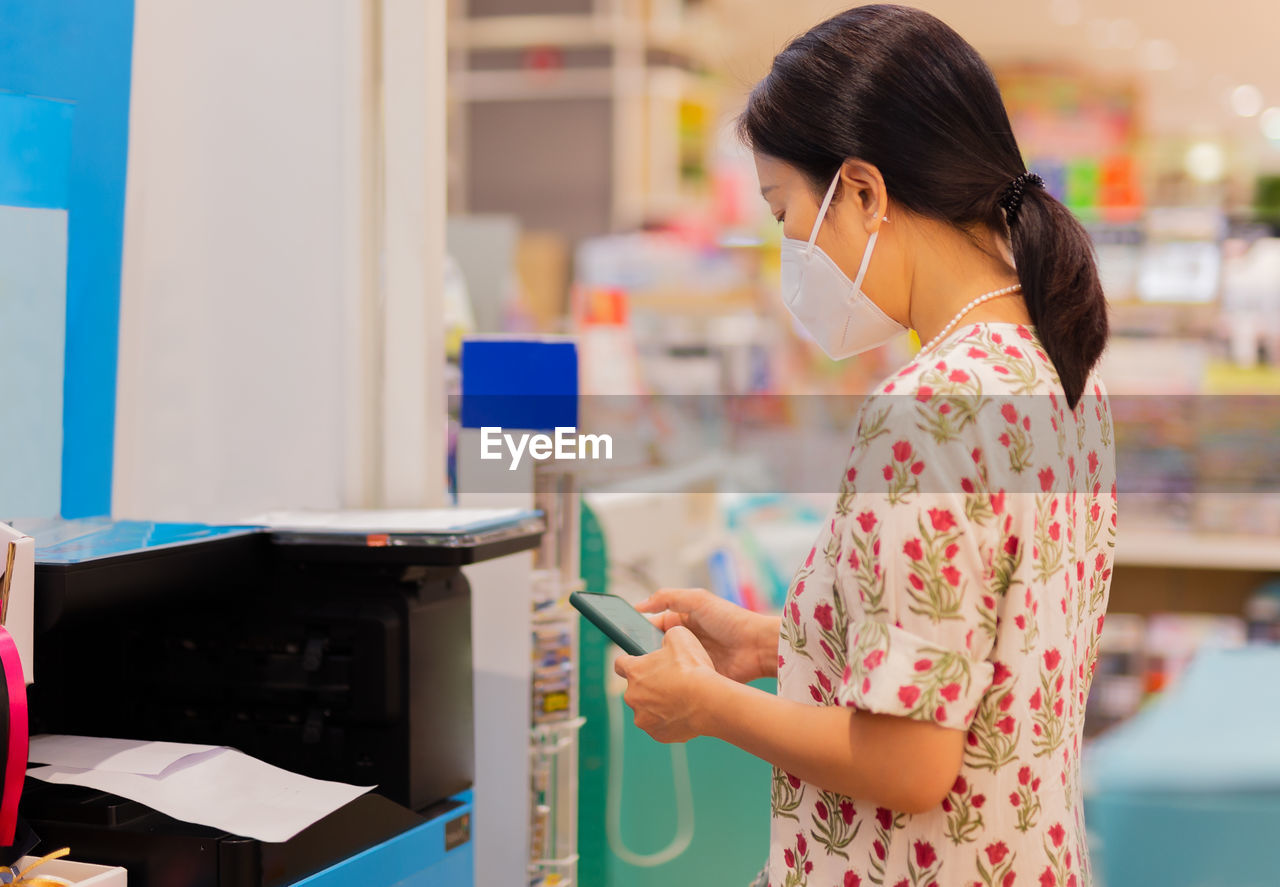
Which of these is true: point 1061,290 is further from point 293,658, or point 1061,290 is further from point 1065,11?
point 1065,11

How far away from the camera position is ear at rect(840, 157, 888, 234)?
3.38 ft

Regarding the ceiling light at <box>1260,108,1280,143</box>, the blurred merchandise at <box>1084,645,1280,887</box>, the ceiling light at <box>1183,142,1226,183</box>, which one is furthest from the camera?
the ceiling light at <box>1260,108,1280,143</box>

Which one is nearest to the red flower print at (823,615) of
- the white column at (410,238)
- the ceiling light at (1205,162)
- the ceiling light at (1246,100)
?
the white column at (410,238)

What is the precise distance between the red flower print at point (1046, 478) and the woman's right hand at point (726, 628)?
1.35ft

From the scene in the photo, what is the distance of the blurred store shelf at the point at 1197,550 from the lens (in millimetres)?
3672

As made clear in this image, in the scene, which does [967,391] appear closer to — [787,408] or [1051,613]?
[1051,613]

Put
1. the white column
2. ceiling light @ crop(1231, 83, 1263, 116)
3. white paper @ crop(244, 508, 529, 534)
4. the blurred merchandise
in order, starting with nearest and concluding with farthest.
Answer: white paper @ crop(244, 508, 529, 534)
the white column
the blurred merchandise
ceiling light @ crop(1231, 83, 1263, 116)

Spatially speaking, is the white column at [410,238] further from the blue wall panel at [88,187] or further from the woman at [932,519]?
the woman at [932,519]

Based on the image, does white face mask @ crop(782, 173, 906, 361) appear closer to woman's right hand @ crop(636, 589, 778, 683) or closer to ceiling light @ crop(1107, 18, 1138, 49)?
woman's right hand @ crop(636, 589, 778, 683)

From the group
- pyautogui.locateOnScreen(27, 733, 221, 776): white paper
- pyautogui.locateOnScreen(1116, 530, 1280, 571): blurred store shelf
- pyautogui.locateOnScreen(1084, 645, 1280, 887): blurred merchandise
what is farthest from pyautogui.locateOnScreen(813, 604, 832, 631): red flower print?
pyautogui.locateOnScreen(1116, 530, 1280, 571): blurred store shelf

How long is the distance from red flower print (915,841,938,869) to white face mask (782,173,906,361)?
463mm

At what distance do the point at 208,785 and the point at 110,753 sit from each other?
144 mm

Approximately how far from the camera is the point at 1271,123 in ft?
21.9

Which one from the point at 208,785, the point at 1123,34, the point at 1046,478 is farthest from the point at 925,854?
the point at 1123,34
